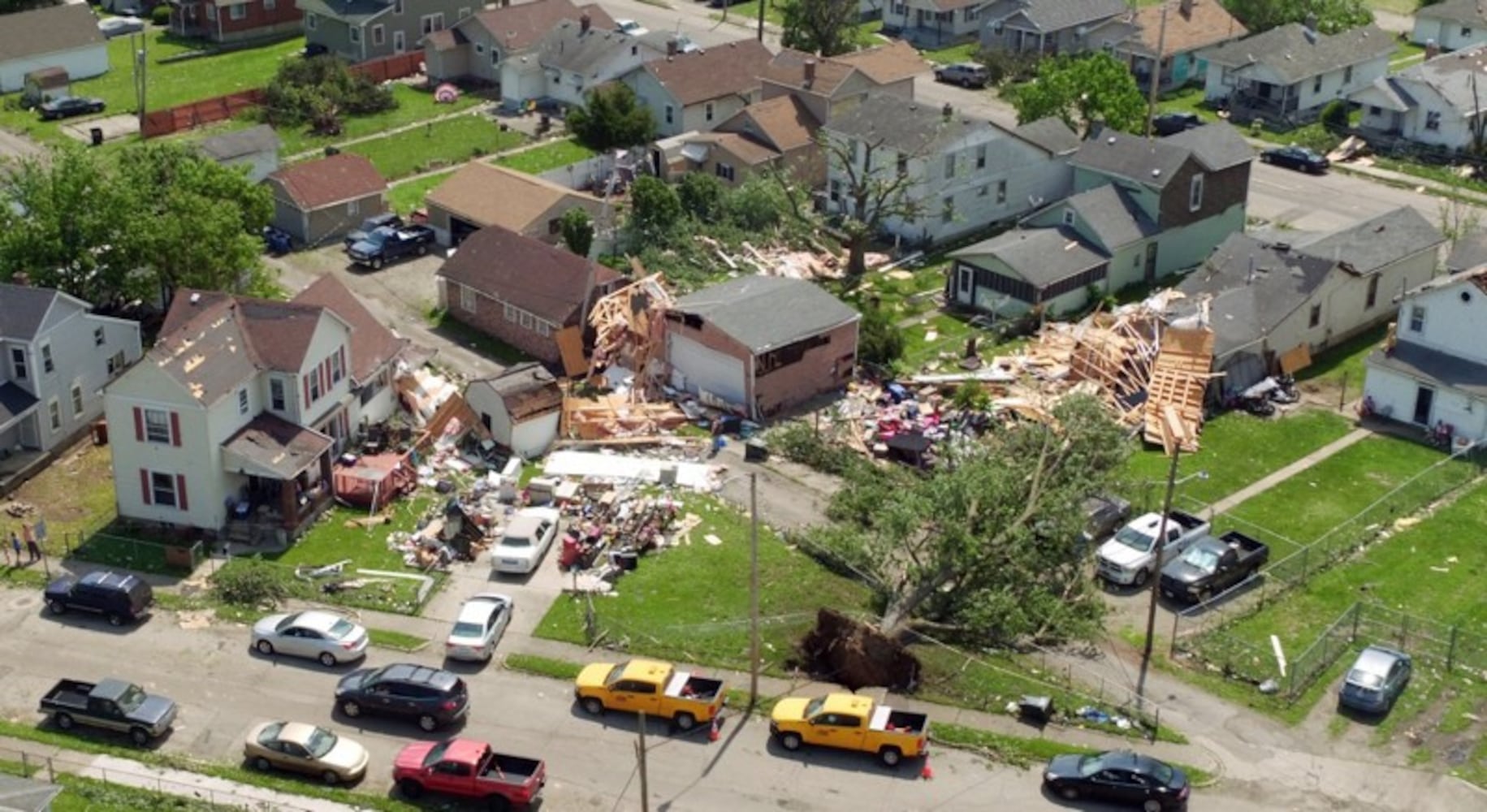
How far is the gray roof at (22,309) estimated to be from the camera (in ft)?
197

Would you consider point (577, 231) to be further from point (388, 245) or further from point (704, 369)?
point (704, 369)

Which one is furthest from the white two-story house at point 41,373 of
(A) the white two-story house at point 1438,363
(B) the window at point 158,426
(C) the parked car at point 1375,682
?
(A) the white two-story house at point 1438,363

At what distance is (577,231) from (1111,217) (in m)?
22.4

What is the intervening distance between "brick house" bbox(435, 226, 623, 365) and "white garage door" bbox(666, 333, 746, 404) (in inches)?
167

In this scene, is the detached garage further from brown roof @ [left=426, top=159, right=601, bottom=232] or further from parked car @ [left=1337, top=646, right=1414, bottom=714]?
parked car @ [left=1337, top=646, right=1414, bottom=714]

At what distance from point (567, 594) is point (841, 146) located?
36595mm

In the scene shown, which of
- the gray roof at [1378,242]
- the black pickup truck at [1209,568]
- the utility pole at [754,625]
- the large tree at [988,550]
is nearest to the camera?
the utility pole at [754,625]

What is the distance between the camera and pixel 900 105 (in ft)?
272

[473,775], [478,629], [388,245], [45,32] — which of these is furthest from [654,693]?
[45,32]

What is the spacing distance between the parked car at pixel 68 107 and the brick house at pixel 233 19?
15470mm

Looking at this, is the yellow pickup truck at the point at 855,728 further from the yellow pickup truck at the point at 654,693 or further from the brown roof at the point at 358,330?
the brown roof at the point at 358,330

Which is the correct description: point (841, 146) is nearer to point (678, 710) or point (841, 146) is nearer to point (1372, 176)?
point (1372, 176)

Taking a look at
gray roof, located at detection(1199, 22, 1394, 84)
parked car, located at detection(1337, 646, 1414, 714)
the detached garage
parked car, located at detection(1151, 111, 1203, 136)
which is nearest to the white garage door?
the detached garage

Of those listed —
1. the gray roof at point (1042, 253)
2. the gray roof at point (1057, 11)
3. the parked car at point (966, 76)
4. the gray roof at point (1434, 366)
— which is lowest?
the parked car at point (966, 76)
